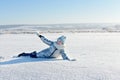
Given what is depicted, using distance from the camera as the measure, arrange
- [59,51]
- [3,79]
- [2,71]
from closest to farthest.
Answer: [3,79]
[2,71]
[59,51]

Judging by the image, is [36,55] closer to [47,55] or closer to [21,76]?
[47,55]

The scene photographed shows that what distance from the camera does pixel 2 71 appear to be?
17.9ft

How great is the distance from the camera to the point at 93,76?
5.05 metres

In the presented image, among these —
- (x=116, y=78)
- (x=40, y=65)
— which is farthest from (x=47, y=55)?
(x=116, y=78)

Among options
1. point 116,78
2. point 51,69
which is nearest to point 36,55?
point 51,69

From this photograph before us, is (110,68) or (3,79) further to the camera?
(110,68)

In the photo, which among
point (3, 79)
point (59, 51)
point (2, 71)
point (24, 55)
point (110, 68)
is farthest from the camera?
point (24, 55)

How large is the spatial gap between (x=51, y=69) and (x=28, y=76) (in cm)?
79

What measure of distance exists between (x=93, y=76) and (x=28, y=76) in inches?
52.1

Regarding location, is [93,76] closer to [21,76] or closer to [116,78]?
[116,78]

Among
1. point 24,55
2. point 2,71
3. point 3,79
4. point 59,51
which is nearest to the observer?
point 3,79

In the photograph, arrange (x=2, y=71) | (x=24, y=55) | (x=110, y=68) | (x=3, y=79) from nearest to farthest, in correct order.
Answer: (x=3, y=79)
(x=2, y=71)
(x=110, y=68)
(x=24, y=55)

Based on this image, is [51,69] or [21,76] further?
[51,69]

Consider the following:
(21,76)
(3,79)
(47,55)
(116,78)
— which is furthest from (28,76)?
(47,55)
